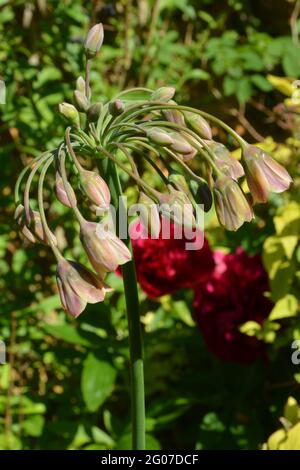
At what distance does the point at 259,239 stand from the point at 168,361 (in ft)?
1.25

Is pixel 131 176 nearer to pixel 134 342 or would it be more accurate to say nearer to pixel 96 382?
pixel 134 342

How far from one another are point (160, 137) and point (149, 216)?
0.31 feet

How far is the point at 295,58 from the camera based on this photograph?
253 centimetres

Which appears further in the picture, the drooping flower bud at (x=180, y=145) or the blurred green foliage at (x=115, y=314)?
the blurred green foliage at (x=115, y=314)

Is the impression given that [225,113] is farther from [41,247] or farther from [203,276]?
[203,276]

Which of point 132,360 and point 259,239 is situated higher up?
point 259,239

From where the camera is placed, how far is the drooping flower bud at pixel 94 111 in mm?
937

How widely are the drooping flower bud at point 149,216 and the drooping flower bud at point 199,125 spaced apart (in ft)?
0.37

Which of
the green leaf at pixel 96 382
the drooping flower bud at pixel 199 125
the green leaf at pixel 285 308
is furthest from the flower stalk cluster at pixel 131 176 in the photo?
the green leaf at pixel 96 382

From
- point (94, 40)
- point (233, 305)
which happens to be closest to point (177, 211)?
point (94, 40)

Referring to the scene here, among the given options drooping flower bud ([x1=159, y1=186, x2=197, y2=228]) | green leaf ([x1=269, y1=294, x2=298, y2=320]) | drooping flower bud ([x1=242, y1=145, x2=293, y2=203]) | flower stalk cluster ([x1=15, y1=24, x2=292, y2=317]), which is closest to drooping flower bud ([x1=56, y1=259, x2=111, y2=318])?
flower stalk cluster ([x1=15, y1=24, x2=292, y2=317])

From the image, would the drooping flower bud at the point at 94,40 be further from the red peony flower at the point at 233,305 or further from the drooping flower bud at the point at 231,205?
the red peony flower at the point at 233,305

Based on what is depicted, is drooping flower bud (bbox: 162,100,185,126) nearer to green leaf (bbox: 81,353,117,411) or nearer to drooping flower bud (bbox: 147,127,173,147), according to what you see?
drooping flower bud (bbox: 147,127,173,147)
